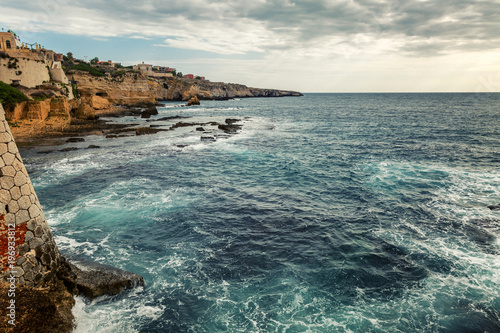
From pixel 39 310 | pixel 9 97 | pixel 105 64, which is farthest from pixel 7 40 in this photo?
pixel 105 64

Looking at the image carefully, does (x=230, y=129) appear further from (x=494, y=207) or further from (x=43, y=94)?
(x=494, y=207)

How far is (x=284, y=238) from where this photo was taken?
14.4 meters

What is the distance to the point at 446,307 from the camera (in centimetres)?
959

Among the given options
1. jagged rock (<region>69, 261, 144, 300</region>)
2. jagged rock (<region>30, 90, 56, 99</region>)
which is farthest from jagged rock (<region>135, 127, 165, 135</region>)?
jagged rock (<region>69, 261, 144, 300</region>)

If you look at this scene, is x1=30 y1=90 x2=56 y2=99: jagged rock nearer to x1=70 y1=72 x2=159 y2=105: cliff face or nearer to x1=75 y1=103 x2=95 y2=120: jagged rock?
x1=75 y1=103 x2=95 y2=120: jagged rock

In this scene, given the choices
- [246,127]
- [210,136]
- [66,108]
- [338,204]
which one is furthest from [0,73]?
[338,204]

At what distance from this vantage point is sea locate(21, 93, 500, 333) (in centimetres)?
933

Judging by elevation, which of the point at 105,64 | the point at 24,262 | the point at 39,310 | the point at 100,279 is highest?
the point at 105,64

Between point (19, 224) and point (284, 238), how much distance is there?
10728 mm

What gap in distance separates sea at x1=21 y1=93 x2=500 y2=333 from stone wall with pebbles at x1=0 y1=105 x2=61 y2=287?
2298 mm

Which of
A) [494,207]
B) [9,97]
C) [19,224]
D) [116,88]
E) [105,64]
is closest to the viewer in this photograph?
[19,224]

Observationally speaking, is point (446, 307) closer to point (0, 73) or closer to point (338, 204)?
point (338, 204)

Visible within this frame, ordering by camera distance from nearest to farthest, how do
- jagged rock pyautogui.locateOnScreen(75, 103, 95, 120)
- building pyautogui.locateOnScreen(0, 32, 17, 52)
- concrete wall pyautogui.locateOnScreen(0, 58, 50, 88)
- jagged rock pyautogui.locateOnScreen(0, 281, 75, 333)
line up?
jagged rock pyautogui.locateOnScreen(0, 281, 75, 333) → concrete wall pyautogui.locateOnScreen(0, 58, 50, 88) → jagged rock pyautogui.locateOnScreen(75, 103, 95, 120) → building pyautogui.locateOnScreen(0, 32, 17, 52)

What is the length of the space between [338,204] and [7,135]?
16.9 m
